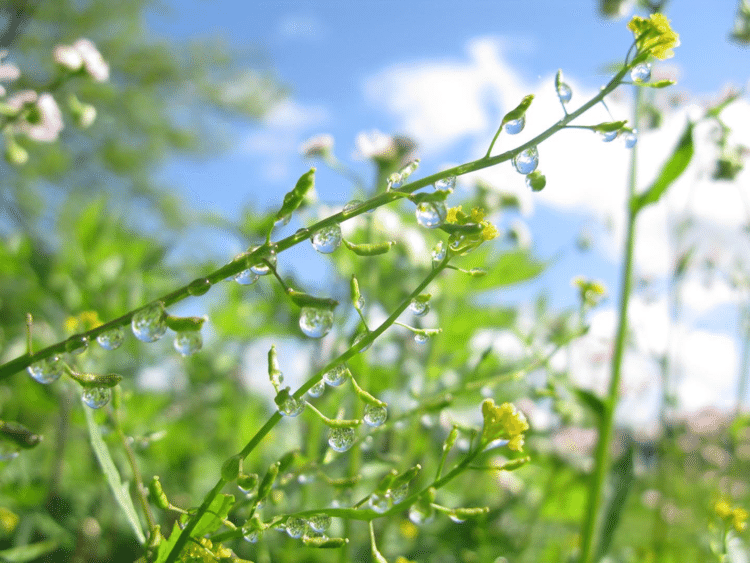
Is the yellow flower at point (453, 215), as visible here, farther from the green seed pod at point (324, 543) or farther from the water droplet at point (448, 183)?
the green seed pod at point (324, 543)

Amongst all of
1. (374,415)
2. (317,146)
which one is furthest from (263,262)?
(317,146)

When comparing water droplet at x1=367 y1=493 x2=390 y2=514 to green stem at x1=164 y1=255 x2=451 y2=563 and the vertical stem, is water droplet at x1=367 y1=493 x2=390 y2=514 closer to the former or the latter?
green stem at x1=164 y1=255 x2=451 y2=563

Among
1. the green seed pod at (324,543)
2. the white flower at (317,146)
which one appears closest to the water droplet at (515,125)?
the green seed pod at (324,543)

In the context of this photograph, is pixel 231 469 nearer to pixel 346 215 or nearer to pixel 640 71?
pixel 346 215

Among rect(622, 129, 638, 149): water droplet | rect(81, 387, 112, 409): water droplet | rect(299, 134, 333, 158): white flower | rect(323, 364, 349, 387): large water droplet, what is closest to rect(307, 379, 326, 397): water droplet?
rect(323, 364, 349, 387): large water droplet

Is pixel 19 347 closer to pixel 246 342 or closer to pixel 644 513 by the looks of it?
pixel 246 342
